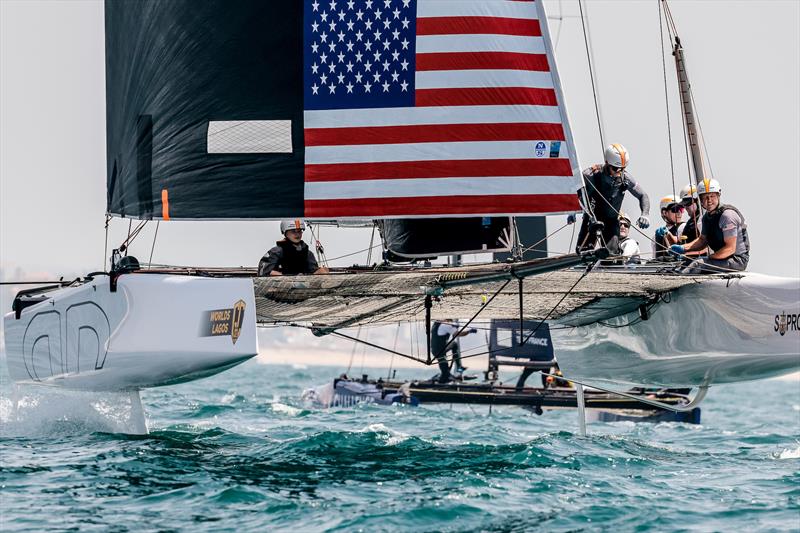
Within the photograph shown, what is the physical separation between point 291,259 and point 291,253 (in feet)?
0.16

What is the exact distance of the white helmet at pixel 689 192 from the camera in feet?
33.5

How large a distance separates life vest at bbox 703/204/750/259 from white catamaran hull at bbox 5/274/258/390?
3737 millimetres

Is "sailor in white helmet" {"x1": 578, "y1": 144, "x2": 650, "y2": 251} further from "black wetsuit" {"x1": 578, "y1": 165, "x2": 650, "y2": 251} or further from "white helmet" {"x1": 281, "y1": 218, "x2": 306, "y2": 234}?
"white helmet" {"x1": 281, "y1": 218, "x2": 306, "y2": 234}

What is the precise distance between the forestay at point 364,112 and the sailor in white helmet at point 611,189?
1.24m

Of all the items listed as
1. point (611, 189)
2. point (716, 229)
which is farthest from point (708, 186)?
point (611, 189)

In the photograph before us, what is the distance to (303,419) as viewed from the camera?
1470cm

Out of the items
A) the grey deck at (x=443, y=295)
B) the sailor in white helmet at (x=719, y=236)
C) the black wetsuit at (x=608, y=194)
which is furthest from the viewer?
the black wetsuit at (x=608, y=194)

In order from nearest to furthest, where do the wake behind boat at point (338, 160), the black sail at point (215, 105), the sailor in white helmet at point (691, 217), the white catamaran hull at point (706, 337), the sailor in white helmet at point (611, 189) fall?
the wake behind boat at point (338, 160) → the black sail at point (215, 105) → the white catamaran hull at point (706, 337) → the sailor in white helmet at point (611, 189) → the sailor in white helmet at point (691, 217)

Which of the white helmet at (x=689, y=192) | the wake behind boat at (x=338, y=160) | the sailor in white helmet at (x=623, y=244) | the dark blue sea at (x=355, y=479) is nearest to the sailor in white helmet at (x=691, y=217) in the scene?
the white helmet at (x=689, y=192)

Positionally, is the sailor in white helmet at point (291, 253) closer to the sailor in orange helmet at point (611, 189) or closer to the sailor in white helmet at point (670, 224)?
the sailor in orange helmet at point (611, 189)

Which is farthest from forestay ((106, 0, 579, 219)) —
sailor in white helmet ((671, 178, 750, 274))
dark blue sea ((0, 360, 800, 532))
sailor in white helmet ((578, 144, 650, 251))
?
dark blue sea ((0, 360, 800, 532))

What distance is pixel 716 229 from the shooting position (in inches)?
357

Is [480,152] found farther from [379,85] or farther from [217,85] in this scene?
[217,85]

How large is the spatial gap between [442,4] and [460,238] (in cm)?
179
